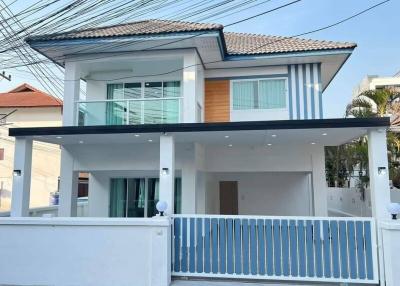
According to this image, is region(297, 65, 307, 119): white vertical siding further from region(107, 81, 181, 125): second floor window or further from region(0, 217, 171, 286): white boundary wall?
region(0, 217, 171, 286): white boundary wall

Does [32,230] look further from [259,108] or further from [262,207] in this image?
[262,207]

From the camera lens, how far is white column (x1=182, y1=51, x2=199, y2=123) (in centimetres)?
1137

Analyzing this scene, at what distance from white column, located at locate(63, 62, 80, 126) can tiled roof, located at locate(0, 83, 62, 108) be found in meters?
18.8

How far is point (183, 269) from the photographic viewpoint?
798 cm

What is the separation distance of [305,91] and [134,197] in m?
7.66

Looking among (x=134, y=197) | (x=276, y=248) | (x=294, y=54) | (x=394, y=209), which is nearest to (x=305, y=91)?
(x=294, y=54)

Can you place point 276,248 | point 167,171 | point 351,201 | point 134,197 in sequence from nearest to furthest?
point 276,248
point 167,171
point 134,197
point 351,201

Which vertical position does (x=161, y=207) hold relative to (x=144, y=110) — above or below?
below

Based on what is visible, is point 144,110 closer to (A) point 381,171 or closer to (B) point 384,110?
(A) point 381,171

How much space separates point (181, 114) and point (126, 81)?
11.0 ft

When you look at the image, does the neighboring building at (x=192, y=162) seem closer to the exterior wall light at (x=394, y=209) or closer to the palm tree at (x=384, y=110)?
the exterior wall light at (x=394, y=209)

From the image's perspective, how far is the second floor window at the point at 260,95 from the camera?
1286 cm

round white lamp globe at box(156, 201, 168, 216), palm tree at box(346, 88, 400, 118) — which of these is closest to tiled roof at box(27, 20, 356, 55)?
round white lamp globe at box(156, 201, 168, 216)

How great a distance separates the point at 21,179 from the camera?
9883 mm
